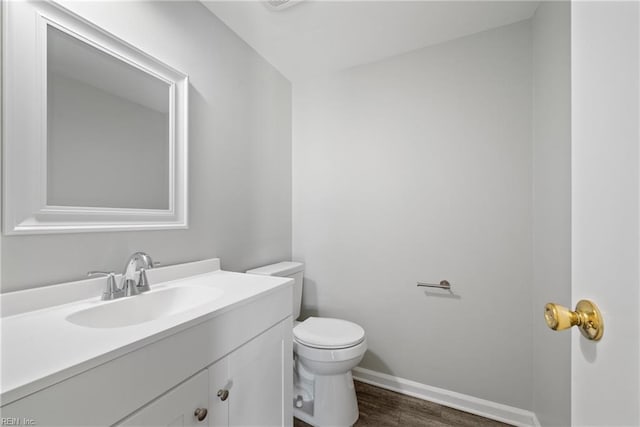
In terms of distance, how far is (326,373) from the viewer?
1.46 metres

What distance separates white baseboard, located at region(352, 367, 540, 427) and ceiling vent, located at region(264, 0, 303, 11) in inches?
92.3

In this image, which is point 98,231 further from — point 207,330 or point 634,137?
point 634,137

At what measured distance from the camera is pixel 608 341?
0.37 meters

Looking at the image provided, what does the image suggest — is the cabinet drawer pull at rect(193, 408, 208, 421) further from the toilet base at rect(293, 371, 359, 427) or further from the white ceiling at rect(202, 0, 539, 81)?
the white ceiling at rect(202, 0, 539, 81)

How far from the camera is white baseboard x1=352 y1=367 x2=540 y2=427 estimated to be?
57.9 inches

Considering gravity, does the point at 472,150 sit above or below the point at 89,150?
above

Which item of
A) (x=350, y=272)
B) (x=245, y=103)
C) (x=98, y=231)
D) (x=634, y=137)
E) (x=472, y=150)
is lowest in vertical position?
Answer: (x=350, y=272)

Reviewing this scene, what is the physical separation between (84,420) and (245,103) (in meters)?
1.63

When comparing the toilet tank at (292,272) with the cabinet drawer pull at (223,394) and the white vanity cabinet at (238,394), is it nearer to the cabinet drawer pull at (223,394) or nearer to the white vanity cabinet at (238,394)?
the white vanity cabinet at (238,394)

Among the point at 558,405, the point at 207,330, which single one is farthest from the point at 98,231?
the point at 558,405

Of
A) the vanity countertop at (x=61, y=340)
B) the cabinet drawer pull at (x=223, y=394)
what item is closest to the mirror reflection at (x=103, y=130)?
the vanity countertop at (x=61, y=340)

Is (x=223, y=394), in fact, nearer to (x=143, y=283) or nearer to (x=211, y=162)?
(x=143, y=283)

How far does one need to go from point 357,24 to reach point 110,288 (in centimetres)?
179

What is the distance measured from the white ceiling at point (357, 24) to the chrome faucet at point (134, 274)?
53.3 inches
